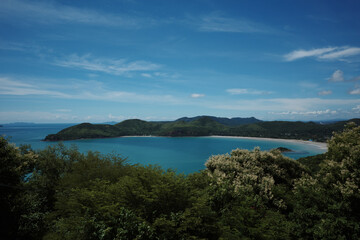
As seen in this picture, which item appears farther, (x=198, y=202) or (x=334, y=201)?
(x=334, y=201)

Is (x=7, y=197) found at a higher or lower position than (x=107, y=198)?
lower

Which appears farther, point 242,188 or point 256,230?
point 242,188

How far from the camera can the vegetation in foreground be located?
1072 cm

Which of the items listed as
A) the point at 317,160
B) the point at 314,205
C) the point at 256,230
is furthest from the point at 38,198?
the point at 317,160

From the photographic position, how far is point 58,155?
104ft

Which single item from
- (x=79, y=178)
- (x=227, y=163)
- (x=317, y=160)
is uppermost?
(x=227, y=163)

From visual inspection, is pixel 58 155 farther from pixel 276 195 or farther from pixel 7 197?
pixel 276 195

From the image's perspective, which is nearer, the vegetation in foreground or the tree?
the vegetation in foreground

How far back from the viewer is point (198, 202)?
39.0ft

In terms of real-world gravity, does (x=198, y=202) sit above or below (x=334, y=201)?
above

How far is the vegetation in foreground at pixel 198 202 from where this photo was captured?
1072 centimetres

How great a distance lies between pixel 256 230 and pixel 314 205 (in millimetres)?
8608

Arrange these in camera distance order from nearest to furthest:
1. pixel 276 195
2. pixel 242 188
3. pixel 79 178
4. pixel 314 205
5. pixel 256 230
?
pixel 256 230 < pixel 314 205 < pixel 242 188 < pixel 276 195 < pixel 79 178

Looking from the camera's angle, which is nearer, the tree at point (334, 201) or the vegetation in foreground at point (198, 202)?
the vegetation in foreground at point (198, 202)
